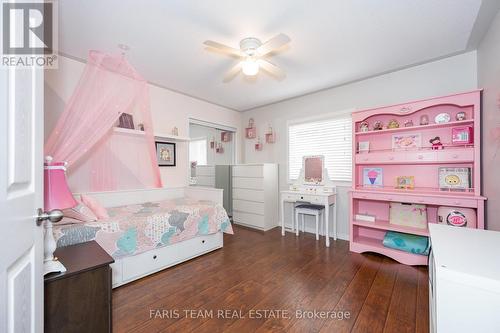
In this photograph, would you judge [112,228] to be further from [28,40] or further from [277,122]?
[277,122]

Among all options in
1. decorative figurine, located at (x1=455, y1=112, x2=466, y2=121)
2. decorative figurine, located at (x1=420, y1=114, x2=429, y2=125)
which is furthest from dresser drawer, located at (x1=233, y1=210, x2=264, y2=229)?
decorative figurine, located at (x1=455, y1=112, x2=466, y2=121)

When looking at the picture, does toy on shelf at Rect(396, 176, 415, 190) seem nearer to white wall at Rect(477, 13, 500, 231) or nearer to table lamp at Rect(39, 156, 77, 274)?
white wall at Rect(477, 13, 500, 231)

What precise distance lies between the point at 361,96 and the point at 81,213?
369 centimetres

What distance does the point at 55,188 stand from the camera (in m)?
1.20

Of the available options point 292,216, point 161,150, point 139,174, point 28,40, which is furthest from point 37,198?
point 292,216

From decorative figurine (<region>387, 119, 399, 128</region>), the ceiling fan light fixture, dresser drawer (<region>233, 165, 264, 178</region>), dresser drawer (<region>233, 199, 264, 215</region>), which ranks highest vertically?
the ceiling fan light fixture

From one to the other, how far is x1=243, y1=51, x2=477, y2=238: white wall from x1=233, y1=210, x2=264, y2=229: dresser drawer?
759 millimetres

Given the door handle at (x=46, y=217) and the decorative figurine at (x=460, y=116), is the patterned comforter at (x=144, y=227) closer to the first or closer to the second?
the door handle at (x=46, y=217)

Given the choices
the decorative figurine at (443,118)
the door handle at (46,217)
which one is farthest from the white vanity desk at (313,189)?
the door handle at (46,217)

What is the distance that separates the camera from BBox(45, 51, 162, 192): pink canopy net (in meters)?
1.99

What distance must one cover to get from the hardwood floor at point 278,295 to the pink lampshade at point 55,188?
1.00m

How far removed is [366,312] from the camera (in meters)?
1.72

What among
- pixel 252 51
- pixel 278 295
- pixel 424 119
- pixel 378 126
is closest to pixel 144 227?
pixel 278 295

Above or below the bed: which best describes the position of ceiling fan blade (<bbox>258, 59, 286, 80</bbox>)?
above
